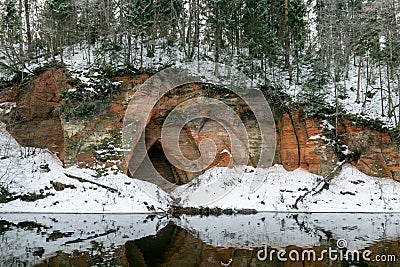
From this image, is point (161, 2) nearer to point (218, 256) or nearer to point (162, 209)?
point (162, 209)

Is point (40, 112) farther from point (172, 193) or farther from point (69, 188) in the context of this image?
point (172, 193)

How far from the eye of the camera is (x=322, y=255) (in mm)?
9742

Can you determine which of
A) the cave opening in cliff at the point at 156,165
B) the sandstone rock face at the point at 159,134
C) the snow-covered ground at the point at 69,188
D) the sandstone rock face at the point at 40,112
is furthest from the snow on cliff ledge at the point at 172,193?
the cave opening in cliff at the point at 156,165

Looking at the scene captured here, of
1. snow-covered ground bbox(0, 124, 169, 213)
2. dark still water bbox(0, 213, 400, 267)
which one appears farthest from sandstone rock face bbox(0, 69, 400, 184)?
dark still water bbox(0, 213, 400, 267)

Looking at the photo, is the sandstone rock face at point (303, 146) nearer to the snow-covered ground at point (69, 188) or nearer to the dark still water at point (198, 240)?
the dark still water at point (198, 240)

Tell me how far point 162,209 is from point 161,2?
15.3m

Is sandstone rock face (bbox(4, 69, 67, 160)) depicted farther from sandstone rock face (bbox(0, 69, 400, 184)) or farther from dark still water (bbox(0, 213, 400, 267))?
dark still water (bbox(0, 213, 400, 267))

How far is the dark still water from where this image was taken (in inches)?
358

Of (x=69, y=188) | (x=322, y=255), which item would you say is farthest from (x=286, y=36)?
(x=322, y=255)

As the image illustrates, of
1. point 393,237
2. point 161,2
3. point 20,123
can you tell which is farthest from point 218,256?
point 161,2

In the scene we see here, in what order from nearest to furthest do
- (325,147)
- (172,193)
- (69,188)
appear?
(69,188)
(172,193)
(325,147)

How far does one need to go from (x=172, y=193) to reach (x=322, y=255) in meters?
10.6

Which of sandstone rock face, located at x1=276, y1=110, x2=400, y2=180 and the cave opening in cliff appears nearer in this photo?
sandstone rock face, located at x1=276, y1=110, x2=400, y2=180

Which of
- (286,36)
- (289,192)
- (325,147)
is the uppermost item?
(286,36)
